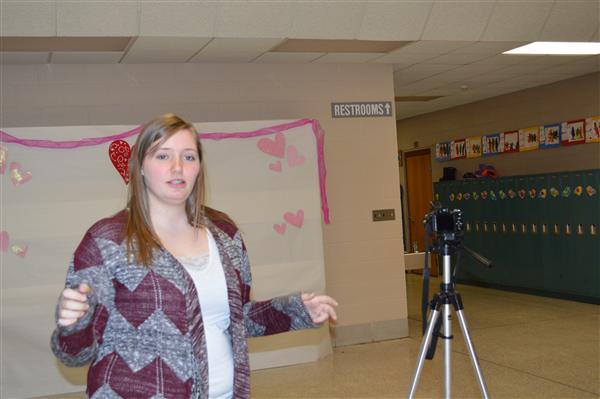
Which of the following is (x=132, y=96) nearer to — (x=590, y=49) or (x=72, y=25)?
(x=72, y=25)

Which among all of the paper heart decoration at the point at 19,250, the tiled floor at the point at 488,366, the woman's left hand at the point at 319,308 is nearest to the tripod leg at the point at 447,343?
the tiled floor at the point at 488,366

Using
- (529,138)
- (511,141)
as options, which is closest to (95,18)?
(529,138)

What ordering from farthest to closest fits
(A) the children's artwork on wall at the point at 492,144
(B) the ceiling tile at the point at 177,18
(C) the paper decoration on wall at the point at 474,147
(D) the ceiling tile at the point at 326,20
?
(C) the paper decoration on wall at the point at 474,147 → (A) the children's artwork on wall at the point at 492,144 → (D) the ceiling tile at the point at 326,20 → (B) the ceiling tile at the point at 177,18

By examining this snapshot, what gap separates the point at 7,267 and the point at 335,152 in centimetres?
294

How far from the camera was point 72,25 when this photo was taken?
4.61m

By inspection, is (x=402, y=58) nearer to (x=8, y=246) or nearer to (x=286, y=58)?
(x=286, y=58)

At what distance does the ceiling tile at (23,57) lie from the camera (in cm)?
515

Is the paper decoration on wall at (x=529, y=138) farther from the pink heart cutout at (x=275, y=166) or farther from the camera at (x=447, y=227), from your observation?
the camera at (x=447, y=227)

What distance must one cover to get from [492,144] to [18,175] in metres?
6.23

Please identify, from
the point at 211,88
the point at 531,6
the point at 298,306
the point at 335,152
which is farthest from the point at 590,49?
the point at 298,306

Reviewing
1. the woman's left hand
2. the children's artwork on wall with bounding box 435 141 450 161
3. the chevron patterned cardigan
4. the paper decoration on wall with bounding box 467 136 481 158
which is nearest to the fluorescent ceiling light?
the paper decoration on wall with bounding box 467 136 481 158

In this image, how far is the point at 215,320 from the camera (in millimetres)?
1789

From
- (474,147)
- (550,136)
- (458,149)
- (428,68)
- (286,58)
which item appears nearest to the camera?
(286,58)

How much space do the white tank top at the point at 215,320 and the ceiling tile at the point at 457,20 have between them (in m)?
4.16
